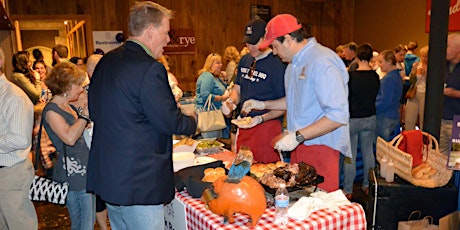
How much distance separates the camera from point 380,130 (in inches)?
183

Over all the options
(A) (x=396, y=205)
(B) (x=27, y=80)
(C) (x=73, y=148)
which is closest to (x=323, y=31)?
(B) (x=27, y=80)

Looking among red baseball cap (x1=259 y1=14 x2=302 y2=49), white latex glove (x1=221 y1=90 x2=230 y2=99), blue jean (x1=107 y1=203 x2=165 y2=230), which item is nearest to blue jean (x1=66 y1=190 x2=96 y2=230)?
blue jean (x1=107 y1=203 x2=165 y2=230)

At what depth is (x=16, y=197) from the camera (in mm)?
2486

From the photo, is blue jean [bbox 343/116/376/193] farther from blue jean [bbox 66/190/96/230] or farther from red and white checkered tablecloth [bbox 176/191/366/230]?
blue jean [bbox 66/190/96/230]

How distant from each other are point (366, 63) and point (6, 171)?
3.38 metres

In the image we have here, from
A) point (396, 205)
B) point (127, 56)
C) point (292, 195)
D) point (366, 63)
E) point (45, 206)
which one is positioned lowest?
point (45, 206)

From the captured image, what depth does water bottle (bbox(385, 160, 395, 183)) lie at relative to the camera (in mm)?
2789

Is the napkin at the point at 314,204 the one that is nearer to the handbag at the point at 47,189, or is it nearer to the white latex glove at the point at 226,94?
the handbag at the point at 47,189

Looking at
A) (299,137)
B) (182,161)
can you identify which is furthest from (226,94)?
(299,137)

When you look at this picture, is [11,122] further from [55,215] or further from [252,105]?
[55,215]

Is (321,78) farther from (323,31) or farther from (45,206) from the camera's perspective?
(323,31)

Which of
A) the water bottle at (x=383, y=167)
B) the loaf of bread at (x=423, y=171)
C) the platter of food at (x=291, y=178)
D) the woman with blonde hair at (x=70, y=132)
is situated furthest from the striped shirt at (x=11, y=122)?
the loaf of bread at (x=423, y=171)

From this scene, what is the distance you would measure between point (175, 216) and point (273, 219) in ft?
1.98

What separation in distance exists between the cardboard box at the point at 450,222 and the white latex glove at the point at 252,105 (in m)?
1.36
